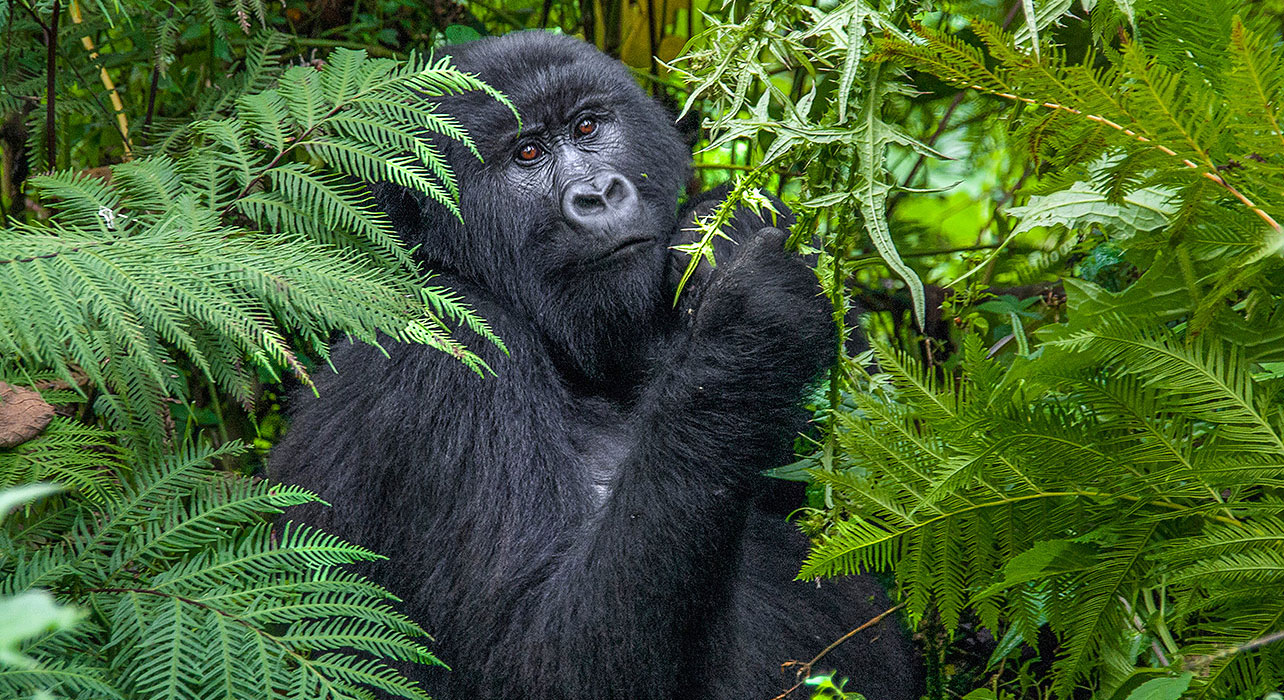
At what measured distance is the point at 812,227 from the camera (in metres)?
2.28

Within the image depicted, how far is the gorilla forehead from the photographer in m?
2.85

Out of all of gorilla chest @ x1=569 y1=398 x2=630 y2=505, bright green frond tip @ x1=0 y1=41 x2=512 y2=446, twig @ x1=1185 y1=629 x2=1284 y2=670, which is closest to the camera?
twig @ x1=1185 y1=629 x2=1284 y2=670

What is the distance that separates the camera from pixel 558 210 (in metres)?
2.77

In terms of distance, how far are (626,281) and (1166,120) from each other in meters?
1.40

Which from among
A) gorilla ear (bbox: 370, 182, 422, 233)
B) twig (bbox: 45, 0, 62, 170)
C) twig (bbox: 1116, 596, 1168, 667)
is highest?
twig (bbox: 45, 0, 62, 170)

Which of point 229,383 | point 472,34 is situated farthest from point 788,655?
point 472,34

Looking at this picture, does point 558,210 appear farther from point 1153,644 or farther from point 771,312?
point 1153,644

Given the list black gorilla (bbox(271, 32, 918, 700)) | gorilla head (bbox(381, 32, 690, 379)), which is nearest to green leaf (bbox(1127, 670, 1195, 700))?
black gorilla (bbox(271, 32, 918, 700))

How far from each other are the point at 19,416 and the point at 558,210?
131 cm

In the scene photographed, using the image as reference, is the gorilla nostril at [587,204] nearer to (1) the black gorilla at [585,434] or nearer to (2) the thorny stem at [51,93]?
(1) the black gorilla at [585,434]

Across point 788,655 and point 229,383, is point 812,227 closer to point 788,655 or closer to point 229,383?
point 788,655

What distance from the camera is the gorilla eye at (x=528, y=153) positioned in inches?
112

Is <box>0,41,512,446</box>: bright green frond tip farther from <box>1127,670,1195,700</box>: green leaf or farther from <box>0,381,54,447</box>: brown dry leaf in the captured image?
<box>1127,670,1195,700</box>: green leaf

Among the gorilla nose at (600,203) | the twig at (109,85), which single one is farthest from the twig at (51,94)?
the gorilla nose at (600,203)
